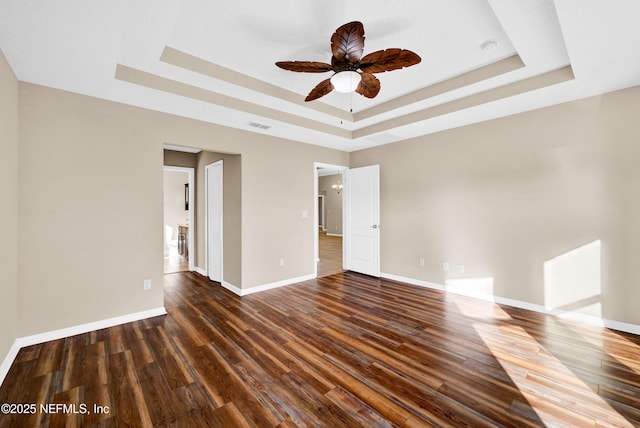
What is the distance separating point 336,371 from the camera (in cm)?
224

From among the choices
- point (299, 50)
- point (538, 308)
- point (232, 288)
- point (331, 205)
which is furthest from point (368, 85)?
point (331, 205)

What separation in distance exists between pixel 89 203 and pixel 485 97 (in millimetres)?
4685

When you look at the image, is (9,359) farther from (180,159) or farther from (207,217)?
(180,159)

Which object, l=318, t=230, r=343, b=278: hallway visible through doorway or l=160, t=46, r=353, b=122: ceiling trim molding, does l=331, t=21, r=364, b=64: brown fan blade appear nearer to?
l=160, t=46, r=353, b=122: ceiling trim molding

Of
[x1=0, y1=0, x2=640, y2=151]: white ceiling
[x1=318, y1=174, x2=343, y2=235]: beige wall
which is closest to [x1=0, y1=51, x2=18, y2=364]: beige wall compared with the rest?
[x1=0, y1=0, x2=640, y2=151]: white ceiling

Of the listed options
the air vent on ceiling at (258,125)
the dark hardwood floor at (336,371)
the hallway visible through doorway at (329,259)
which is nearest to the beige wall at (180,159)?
the air vent on ceiling at (258,125)

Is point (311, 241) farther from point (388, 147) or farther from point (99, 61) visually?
point (99, 61)

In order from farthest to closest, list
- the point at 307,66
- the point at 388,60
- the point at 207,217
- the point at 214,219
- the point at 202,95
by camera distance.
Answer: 1. the point at 207,217
2. the point at 214,219
3. the point at 202,95
4. the point at 307,66
5. the point at 388,60

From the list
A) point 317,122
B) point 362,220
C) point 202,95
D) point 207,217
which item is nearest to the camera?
point 202,95

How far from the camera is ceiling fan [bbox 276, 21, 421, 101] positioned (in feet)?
6.45

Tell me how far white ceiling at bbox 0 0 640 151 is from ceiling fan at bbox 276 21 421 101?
323 millimetres

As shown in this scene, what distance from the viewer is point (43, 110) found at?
274 cm

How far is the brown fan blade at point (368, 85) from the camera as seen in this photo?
→ 7.94 ft

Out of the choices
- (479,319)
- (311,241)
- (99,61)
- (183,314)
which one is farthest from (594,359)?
(99,61)
